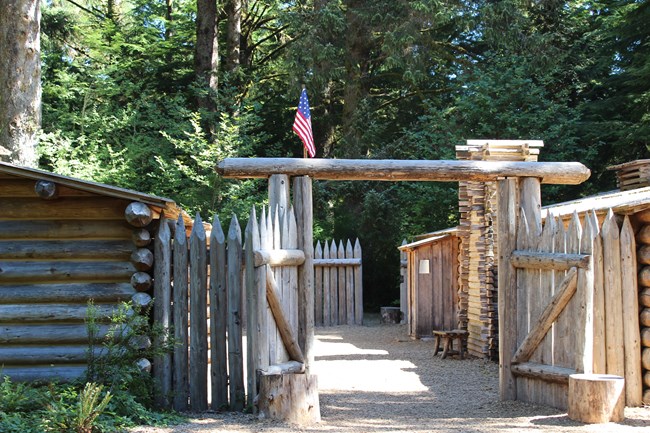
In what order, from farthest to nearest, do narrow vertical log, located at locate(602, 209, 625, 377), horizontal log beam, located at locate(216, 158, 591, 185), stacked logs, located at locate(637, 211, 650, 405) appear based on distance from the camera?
1. horizontal log beam, located at locate(216, 158, 591, 185)
2. narrow vertical log, located at locate(602, 209, 625, 377)
3. stacked logs, located at locate(637, 211, 650, 405)

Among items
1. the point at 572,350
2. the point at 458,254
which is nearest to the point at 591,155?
the point at 458,254

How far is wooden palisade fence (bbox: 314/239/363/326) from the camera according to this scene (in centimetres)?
2319

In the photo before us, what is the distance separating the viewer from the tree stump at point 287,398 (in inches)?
345

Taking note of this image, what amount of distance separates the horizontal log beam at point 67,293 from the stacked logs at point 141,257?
0.59 feet

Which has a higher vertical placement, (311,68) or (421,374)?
(311,68)

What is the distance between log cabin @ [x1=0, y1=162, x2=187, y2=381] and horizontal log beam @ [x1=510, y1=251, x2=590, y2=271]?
445 cm

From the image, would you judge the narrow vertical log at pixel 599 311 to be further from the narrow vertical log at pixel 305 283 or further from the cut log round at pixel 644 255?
the narrow vertical log at pixel 305 283

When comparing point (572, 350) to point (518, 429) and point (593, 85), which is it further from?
point (593, 85)

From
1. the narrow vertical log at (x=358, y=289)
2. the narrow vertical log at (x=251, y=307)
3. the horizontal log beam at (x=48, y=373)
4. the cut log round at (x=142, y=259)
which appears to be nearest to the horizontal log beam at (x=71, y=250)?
the cut log round at (x=142, y=259)

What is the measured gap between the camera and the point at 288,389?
8820mm

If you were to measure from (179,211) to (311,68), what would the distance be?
16449 mm

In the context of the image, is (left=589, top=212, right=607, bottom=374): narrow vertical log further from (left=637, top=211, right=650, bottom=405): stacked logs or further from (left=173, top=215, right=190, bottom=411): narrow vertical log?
(left=173, top=215, right=190, bottom=411): narrow vertical log

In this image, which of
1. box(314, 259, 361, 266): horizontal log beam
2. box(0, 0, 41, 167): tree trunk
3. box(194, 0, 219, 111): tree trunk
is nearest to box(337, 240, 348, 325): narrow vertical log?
box(314, 259, 361, 266): horizontal log beam

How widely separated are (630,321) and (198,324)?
514 centimetres
